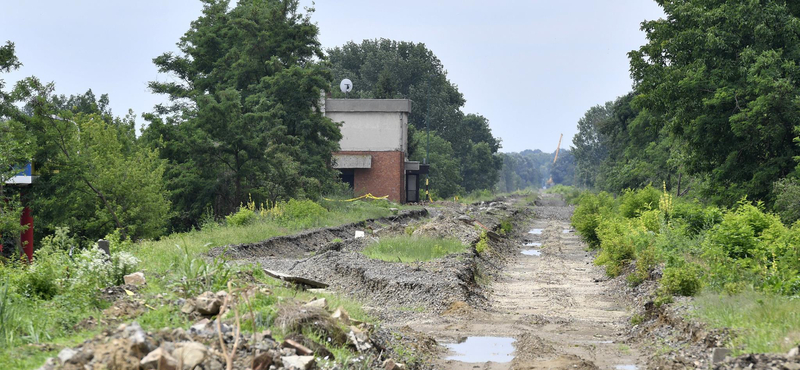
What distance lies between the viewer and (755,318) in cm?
1037

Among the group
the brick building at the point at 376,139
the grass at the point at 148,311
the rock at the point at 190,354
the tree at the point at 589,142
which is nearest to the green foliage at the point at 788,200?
the grass at the point at 148,311

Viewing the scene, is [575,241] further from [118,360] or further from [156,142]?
[118,360]

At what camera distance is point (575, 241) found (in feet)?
120

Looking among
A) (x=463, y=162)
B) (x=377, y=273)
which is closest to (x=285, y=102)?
(x=377, y=273)

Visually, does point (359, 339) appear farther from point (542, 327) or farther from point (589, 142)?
point (589, 142)

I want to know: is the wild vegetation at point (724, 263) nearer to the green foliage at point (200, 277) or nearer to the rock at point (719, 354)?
the rock at point (719, 354)

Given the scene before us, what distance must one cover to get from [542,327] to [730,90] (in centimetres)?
1528

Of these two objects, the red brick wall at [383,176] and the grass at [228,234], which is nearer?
the grass at [228,234]

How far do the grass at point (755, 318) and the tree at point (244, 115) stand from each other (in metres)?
28.4

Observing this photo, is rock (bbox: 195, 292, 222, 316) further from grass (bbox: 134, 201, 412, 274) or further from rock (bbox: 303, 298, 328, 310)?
grass (bbox: 134, 201, 412, 274)

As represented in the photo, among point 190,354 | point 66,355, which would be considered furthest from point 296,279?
point 66,355

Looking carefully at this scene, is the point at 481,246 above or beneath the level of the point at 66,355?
beneath

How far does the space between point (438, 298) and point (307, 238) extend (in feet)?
40.9

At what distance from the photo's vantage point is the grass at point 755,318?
900 cm
